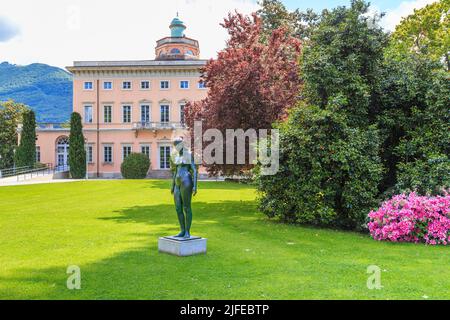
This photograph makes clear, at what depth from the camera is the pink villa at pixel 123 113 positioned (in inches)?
1724

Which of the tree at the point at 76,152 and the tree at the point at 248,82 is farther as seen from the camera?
the tree at the point at 76,152

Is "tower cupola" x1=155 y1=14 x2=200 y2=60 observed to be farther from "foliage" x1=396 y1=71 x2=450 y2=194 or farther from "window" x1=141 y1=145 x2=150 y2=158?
"foliage" x1=396 y1=71 x2=450 y2=194

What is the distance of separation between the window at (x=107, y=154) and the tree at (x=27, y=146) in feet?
23.3

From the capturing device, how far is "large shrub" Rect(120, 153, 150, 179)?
3962 centimetres

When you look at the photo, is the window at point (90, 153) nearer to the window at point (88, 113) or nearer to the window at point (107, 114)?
the window at point (88, 113)

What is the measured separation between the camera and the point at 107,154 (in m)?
44.3

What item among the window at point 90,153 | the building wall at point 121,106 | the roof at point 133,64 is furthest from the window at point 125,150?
the roof at point 133,64

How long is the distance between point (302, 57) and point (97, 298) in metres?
9.90

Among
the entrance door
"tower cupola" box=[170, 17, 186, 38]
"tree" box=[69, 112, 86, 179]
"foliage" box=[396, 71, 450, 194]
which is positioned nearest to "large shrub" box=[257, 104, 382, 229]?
"foliage" box=[396, 71, 450, 194]

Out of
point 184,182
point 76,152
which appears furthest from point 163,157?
point 184,182

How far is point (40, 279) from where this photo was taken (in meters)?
6.34

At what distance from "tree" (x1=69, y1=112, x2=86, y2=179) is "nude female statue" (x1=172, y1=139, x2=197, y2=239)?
32.5m

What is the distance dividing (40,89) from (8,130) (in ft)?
400

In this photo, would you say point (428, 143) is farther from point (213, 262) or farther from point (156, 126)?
point (156, 126)
